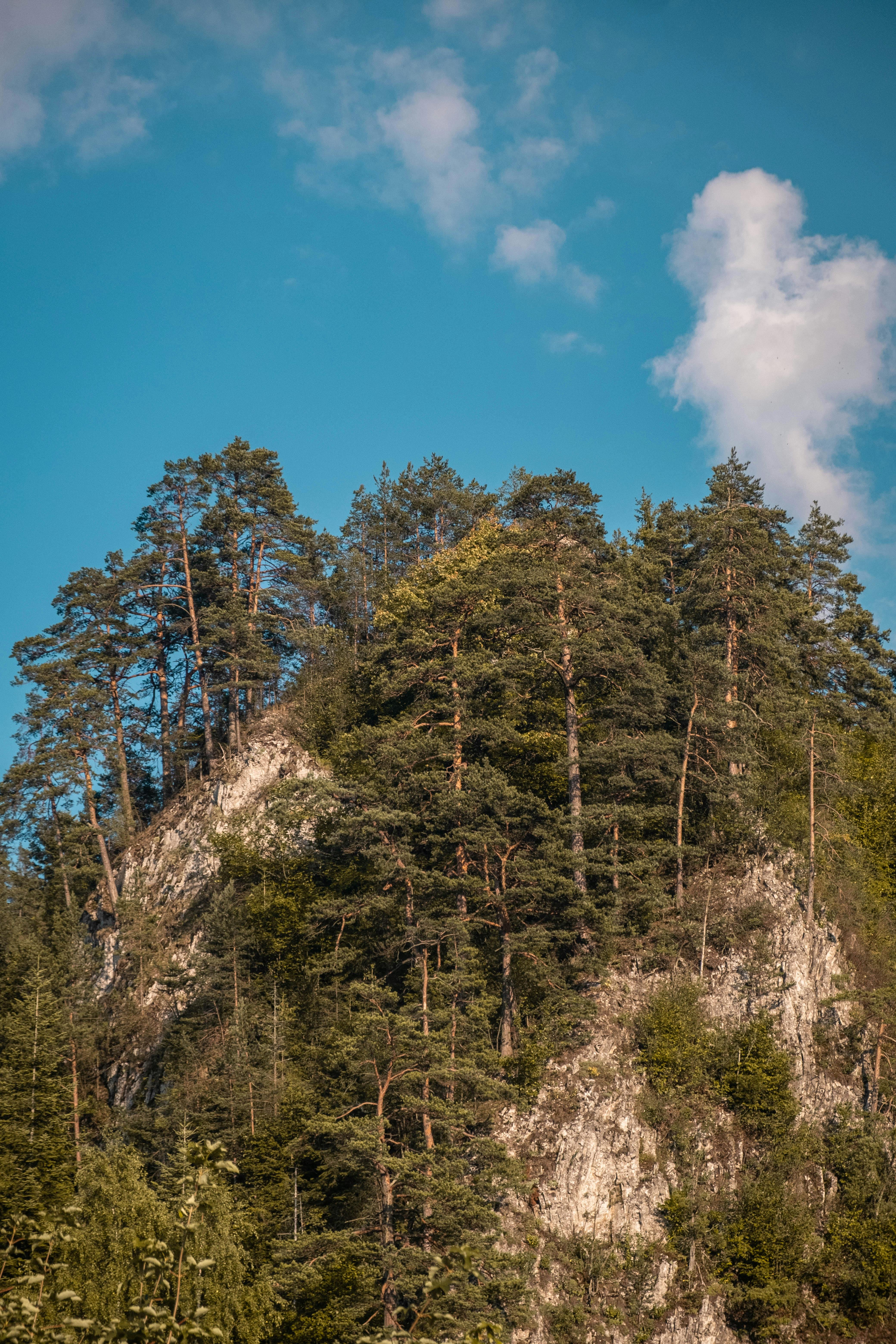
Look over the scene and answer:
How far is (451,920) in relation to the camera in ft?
80.1

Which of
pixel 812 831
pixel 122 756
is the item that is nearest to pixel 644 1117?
pixel 812 831

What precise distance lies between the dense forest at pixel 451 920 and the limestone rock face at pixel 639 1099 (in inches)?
15.7

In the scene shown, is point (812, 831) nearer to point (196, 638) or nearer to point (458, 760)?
point (458, 760)

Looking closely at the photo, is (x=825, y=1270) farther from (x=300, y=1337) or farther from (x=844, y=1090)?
(x=300, y=1337)

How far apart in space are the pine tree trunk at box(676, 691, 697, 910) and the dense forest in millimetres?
160

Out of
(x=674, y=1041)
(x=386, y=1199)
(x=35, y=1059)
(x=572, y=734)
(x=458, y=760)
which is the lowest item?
(x=386, y=1199)

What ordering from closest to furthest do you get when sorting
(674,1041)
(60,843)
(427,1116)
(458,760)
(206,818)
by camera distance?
(427,1116) → (674,1041) → (458,760) → (206,818) → (60,843)

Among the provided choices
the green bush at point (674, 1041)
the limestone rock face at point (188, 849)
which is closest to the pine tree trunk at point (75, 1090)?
the limestone rock face at point (188, 849)

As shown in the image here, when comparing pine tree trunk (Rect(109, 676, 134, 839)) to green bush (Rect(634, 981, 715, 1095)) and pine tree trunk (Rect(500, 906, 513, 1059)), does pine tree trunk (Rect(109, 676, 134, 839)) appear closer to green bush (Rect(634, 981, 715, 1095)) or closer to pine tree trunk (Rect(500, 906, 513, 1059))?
pine tree trunk (Rect(500, 906, 513, 1059))

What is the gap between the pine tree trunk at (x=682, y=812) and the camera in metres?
28.3

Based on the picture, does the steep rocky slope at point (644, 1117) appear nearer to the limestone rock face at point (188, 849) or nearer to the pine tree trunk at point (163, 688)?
the limestone rock face at point (188, 849)

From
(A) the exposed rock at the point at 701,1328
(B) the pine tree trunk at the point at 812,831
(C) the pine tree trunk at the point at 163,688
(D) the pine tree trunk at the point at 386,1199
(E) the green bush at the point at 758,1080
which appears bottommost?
(A) the exposed rock at the point at 701,1328

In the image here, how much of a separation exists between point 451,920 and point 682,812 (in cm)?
848

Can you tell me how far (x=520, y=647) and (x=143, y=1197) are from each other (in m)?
19.4
